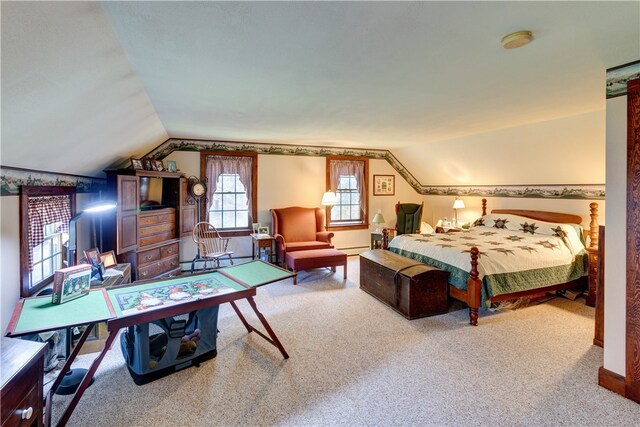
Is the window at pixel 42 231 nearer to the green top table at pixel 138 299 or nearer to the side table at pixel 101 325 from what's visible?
the side table at pixel 101 325

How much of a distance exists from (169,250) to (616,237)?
5.26m

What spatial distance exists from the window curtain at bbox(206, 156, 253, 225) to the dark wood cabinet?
49cm

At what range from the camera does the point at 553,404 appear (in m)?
2.11

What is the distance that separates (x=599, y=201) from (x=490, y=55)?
11.4ft

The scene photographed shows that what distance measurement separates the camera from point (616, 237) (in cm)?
226

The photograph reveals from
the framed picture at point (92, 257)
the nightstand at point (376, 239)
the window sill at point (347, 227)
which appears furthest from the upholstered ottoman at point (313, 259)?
the framed picture at point (92, 257)

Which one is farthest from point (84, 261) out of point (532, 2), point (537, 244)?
point (537, 244)

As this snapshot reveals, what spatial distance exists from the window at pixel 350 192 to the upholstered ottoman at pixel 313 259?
1.74 meters

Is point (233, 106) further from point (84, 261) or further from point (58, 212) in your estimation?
point (84, 261)

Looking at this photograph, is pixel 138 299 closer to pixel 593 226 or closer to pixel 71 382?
pixel 71 382

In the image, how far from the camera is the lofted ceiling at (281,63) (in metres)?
1.57

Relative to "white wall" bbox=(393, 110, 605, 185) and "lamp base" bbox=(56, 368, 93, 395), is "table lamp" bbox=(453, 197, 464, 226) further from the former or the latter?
"lamp base" bbox=(56, 368, 93, 395)

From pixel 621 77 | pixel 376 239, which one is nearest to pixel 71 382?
pixel 621 77

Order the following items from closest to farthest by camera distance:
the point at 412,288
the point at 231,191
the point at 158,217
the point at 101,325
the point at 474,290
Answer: the point at 101,325 < the point at 474,290 < the point at 412,288 < the point at 158,217 < the point at 231,191
